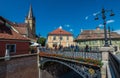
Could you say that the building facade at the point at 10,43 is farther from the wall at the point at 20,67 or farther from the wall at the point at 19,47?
the wall at the point at 20,67

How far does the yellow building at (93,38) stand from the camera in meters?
45.7

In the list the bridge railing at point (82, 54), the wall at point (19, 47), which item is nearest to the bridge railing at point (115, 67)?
the bridge railing at point (82, 54)

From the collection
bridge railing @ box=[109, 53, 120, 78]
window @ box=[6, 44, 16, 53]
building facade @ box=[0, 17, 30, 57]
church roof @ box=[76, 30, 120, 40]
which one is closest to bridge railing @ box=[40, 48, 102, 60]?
building facade @ box=[0, 17, 30, 57]

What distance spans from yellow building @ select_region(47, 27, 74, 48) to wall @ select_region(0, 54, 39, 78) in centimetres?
2812

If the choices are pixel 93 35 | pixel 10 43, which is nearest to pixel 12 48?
pixel 10 43

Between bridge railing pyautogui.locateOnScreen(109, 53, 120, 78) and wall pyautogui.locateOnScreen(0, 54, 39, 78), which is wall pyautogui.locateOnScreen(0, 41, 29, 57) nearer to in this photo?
wall pyautogui.locateOnScreen(0, 54, 39, 78)

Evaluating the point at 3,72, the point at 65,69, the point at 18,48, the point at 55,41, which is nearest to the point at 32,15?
the point at 55,41

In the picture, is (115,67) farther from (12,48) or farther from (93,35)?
(93,35)

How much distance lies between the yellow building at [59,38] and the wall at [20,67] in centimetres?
2812

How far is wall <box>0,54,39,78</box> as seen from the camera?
635 inches

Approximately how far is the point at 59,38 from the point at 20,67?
3333 cm

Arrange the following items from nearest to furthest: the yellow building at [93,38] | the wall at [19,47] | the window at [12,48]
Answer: the wall at [19,47] → the window at [12,48] → the yellow building at [93,38]

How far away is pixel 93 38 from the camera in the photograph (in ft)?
152

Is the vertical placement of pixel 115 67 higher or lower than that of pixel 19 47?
lower
